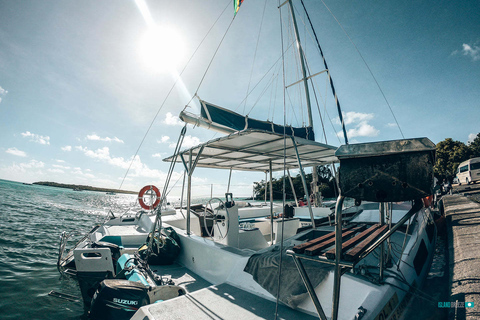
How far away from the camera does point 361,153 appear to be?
136cm

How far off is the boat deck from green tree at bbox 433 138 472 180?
1637 inches

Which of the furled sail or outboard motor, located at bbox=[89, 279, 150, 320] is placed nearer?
outboard motor, located at bbox=[89, 279, 150, 320]

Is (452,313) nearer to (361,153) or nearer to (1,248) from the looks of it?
(361,153)

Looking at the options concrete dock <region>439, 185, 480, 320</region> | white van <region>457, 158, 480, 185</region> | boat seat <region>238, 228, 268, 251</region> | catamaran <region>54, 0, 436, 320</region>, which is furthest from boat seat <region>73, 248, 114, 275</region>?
white van <region>457, 158, 480, 185</region>

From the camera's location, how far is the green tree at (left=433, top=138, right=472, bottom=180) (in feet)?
110

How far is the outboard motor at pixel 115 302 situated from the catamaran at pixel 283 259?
1 cm

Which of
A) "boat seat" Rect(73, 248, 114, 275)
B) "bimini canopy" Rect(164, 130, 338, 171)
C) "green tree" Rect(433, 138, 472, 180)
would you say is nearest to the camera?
"boat seat" Rect(73, 248, 114, 275)

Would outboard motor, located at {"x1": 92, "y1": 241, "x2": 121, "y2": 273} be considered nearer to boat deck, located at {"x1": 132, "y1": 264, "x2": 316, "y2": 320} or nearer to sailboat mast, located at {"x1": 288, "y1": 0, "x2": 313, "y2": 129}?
boat deck, located at {"x1": 132, "y1": 264, "x2": 316, "y2": 320}

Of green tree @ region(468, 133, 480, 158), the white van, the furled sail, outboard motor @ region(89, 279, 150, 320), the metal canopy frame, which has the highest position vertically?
green tree @ region(468, 133, 480, 158)

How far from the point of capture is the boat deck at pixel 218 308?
2480 millimetres

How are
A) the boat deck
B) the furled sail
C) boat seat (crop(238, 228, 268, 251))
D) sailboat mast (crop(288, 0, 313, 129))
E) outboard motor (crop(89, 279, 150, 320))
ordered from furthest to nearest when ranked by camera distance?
sailboat mast (crop(288, 0, 313, 129)) → the furled sail → boat seat (crop(238, 228, 268, 251)) → outboard motor (crop(89, 279, 150, 320)) → the boat deck

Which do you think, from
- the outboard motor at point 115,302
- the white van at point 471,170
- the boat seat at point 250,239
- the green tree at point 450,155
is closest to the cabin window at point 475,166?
the white van at point 471,170

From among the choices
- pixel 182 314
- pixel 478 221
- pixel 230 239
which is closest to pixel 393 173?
pixel 182 314

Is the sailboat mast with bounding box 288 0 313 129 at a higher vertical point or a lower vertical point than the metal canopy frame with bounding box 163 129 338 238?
higher
